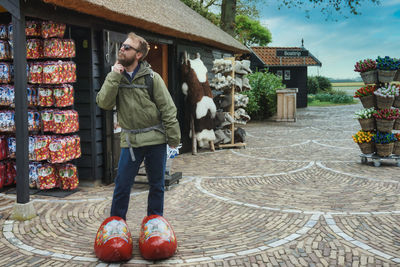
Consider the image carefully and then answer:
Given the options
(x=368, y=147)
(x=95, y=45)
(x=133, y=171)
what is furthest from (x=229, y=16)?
(x=133, y=171)

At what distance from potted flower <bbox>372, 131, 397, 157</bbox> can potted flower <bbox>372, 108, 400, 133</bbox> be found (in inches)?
4.5

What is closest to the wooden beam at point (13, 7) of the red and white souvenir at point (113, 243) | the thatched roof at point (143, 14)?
the thatched roof at point (143, 14)

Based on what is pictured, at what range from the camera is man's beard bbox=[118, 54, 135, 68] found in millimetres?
3805

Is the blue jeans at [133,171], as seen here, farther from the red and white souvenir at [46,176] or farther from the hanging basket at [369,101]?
the hanging basket at [369,101]

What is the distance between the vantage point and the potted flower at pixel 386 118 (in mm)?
7992

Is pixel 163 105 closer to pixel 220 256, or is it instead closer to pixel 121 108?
pixel 121 108

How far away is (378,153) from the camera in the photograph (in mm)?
8320

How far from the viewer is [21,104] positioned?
5004 millimetres

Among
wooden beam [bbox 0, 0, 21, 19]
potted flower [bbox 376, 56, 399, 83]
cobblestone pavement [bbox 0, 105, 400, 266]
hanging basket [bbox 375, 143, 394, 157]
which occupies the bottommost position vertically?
cobblestone pavement [bbox 0, 105, 400, 266]

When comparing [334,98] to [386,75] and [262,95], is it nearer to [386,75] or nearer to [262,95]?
[262,95]

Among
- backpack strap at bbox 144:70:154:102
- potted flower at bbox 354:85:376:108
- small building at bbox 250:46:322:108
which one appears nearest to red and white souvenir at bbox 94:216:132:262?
backpack strap at bbox 144:70:154:102

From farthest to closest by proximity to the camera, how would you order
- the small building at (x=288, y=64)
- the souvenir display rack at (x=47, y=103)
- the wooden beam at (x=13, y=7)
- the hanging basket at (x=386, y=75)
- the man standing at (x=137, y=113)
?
1. the small building at (x=288, y=64)
2. the hanging basket at (x=386, y=75)
3. the souvenir display rack at (x=47, y=103)
4. the wooden beam at (x=13, y=7)
5. the man standing at (x=137, y=113)

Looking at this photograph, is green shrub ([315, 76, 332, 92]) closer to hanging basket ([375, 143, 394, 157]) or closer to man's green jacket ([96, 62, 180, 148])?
hanging basket ([375, 143, 394, 157])

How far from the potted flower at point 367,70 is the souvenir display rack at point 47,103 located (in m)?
5.76
